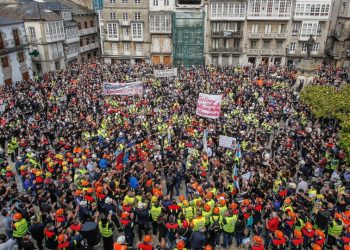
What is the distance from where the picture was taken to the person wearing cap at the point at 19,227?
33.8 feet

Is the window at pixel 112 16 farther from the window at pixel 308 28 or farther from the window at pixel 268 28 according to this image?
the window at pixel 308 28

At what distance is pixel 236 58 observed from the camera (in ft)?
154

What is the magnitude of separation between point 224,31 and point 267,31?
6110 mm

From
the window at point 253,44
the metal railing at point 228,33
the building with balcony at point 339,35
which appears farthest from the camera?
the window at point 253,44

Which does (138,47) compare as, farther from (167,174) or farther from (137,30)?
(167,174)

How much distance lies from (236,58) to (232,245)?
3859 centimetres

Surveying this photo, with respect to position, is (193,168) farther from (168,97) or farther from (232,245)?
(168,97)

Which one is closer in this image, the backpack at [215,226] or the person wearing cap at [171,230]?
the person wearing cap at [171,230]

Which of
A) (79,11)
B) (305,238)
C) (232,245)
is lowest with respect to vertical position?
(232,245)

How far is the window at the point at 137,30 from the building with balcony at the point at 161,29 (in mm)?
1631

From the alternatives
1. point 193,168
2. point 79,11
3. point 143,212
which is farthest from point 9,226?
point 79,11

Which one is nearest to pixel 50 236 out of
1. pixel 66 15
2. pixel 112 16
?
pixel 112 16

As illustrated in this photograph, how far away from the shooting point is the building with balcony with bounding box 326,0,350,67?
4300 centimetres

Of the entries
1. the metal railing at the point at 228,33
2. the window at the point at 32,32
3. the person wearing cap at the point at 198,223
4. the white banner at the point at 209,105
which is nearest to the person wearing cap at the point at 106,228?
the person wearing cap at the point at 198,223
